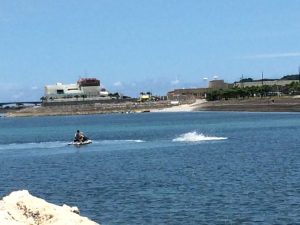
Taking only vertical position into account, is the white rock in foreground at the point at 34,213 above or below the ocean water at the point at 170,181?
above

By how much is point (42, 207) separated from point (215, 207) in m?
13.9

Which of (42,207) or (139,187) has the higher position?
(42,207)

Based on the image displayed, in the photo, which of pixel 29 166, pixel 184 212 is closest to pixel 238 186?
pixel 184 212

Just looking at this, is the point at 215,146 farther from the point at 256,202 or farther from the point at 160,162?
the point at 256,202

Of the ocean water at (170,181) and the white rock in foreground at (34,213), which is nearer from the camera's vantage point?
the white rock in foreground at (34,213)

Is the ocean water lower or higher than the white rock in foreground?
lower

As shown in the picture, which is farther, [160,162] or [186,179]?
[160,162]

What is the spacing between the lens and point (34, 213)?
18.6 m

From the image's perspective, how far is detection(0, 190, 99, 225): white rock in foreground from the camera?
58.9 ft

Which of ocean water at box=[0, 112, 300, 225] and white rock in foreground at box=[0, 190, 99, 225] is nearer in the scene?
white rock in foreground at box=[0, 190, 99, 225]

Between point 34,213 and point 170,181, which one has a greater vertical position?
point 34,213

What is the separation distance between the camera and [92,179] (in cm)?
4512

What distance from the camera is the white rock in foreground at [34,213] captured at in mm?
17938

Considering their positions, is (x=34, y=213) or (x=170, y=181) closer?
(x=34, y=213)
